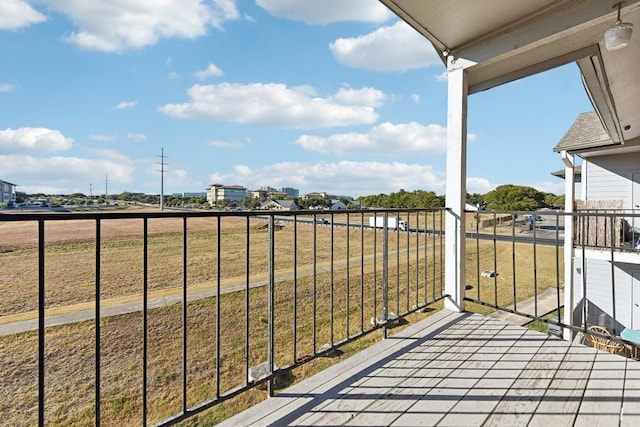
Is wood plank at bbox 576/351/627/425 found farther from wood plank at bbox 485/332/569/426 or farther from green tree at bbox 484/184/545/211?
green tree at bbox 484/184/545/211

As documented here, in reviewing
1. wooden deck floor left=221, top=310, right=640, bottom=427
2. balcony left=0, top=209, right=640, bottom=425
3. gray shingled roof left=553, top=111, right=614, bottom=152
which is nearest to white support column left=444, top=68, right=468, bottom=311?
balcony left=0, top=209, right=640, bottom=425

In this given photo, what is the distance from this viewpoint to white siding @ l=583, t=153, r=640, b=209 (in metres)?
6.86

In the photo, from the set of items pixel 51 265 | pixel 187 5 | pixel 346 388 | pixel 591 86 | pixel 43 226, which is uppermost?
pixel 187 5

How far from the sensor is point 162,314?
27.3ft

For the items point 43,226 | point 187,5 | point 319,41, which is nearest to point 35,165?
point 187,5

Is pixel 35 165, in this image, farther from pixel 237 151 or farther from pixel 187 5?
pixel 187 5

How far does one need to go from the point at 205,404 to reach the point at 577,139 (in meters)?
8.17

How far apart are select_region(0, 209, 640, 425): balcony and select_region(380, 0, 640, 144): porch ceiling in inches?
46.6

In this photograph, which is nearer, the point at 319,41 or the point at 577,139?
the point at 577,139

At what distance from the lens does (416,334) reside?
2227mm

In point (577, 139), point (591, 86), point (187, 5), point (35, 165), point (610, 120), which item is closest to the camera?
point (591, 86)

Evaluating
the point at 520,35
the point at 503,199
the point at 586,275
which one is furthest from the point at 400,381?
the point at 503,199

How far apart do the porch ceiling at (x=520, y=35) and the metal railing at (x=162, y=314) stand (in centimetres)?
126

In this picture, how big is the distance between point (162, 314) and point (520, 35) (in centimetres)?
922
